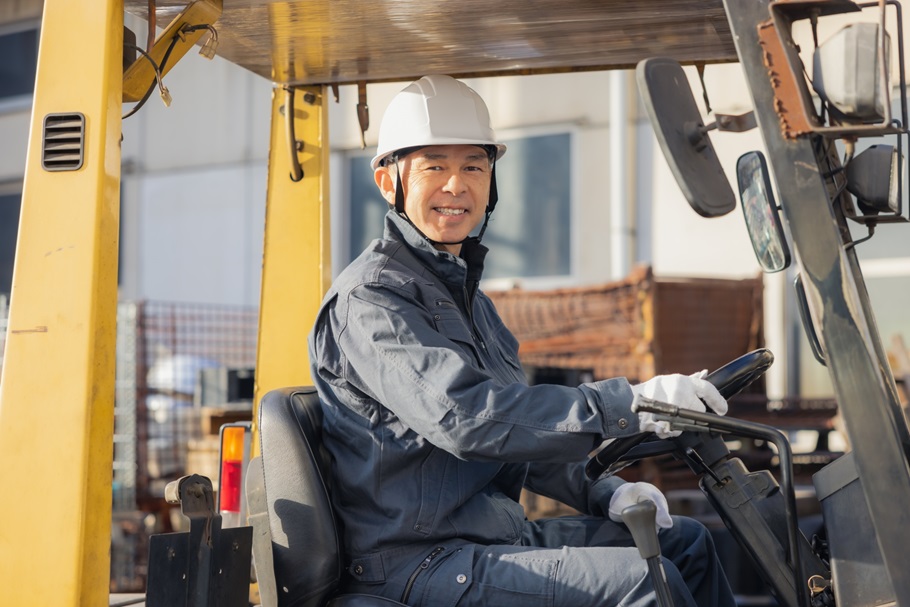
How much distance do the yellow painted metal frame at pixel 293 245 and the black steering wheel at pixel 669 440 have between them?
104 centimetres

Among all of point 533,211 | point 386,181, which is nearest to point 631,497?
point 386,181

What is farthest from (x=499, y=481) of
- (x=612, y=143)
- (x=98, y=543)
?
(x=612, y=143)

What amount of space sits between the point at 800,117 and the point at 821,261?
0.28 meters

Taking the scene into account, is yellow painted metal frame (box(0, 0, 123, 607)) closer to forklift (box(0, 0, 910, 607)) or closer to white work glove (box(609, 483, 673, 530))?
forklift (box(0, 0, 910, 607))

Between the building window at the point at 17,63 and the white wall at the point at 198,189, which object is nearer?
the white wall at the point at 198,189

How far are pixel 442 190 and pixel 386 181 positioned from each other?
20 centimetres

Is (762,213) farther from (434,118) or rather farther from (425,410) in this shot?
(434,118)

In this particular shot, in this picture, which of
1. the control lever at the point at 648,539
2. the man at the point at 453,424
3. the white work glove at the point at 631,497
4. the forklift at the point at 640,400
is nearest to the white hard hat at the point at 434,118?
the man at the point at 453,424

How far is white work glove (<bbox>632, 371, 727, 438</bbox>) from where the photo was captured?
2479mm

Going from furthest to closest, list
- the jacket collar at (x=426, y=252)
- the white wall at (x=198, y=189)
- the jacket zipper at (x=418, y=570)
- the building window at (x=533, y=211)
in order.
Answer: the white wall at (x=198, y=189)
the building window at (x=533, y=211)
the jacket collar at (x=426, y=252)
the jacket zipper at (x=418, y=570)

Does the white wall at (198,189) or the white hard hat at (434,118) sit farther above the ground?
the white wall at (198,189)

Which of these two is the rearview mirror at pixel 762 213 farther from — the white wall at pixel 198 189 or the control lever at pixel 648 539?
the white wall at pixel 198 189

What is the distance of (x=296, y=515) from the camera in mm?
2738

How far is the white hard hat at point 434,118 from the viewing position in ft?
10.1
